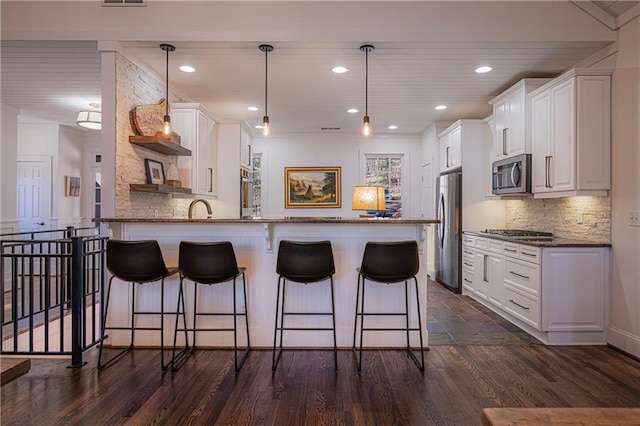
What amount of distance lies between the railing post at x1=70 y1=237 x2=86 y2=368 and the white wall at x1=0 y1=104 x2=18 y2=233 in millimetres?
3558

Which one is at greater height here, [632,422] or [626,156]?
[626,156]

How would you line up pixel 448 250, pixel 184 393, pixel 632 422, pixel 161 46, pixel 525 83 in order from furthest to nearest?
pixel 448 250
pixel 525 83
pixel 161 46
pixel 184 393
pixel 632 422

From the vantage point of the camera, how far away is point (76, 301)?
9.47 feet

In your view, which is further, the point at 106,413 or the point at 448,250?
the point at 448,250

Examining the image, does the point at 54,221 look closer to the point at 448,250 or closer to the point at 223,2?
the point at 223,2

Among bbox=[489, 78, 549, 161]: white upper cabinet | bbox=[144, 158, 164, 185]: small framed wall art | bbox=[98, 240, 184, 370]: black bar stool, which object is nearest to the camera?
bbox=[98, 240, 184, 370]: black bar stool

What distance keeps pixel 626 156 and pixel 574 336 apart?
1.68 meters

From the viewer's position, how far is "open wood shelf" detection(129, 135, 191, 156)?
3568mm

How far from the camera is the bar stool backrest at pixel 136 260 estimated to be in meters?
2.80

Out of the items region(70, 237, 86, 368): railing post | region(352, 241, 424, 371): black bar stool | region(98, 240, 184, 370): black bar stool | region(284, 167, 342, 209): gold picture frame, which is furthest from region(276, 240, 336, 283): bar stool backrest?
region(284, 167, 342, 209): gold picture frame

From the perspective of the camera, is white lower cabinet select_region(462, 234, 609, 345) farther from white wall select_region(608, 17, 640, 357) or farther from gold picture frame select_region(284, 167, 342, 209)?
gold picture frame select_region(284, 167, 342, 209)

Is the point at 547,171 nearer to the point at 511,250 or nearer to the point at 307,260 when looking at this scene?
the point at 511,250

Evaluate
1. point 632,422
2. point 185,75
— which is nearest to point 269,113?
point 185,75

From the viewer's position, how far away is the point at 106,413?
7.25 ft
